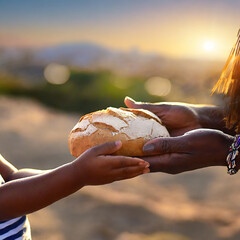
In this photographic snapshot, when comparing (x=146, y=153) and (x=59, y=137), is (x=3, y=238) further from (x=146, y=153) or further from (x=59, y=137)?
(x=59, y=137)

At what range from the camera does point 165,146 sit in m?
1.80

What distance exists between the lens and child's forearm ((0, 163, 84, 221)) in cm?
157

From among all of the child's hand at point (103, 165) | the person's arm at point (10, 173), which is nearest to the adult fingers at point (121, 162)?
the child's hand at point (103, 165)

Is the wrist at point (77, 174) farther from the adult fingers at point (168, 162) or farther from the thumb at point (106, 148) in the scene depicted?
the adult fingers at point (168, 162)

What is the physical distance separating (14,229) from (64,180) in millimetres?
488

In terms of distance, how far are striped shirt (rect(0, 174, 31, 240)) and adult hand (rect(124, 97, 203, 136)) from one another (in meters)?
0.90

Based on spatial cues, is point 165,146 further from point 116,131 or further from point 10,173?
point 10,173

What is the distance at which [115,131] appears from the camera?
5.83 feet

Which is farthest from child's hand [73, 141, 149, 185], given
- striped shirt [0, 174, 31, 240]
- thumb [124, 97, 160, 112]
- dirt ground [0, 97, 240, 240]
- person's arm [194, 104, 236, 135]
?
dirt ground [0, 97, 240, 240]

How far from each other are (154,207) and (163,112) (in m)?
2.14

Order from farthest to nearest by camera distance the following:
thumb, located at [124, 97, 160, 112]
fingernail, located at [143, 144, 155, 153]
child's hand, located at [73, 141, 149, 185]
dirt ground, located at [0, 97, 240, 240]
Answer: dirt ground, located at [0, 97, 240, 240], thumb, located at [124, 97, 160, 112], fingernail, located at [143, 144, 155, 153], child's hand, located at [73, 141, 149, 185]

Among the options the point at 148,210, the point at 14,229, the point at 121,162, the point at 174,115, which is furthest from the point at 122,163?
the point at 148,210

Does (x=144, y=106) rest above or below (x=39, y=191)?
above

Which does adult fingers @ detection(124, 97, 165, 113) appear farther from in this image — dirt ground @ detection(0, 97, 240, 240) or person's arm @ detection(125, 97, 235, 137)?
dirt ground @ detection(0, 97, 240, 240)
